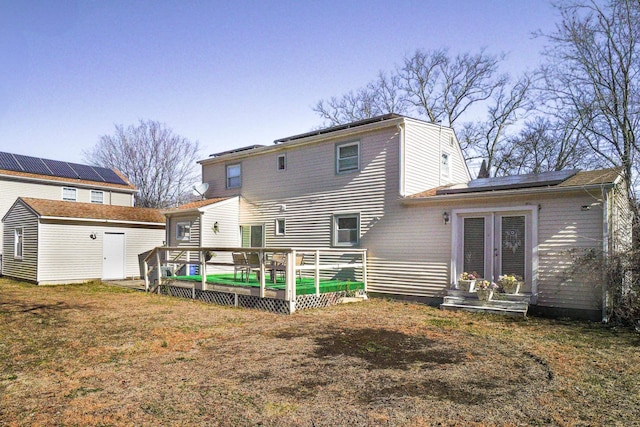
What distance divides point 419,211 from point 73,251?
539 inches

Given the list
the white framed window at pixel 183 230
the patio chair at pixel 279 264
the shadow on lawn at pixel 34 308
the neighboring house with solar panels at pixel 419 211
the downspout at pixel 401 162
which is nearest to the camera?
the neighboring house with solar panels at pixel 419 211

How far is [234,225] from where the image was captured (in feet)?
55.7

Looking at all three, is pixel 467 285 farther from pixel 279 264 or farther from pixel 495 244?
pixel 279 264

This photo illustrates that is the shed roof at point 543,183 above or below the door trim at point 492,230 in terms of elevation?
Answer: above

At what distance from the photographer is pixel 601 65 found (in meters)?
17.9

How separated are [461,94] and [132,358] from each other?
25.5 m

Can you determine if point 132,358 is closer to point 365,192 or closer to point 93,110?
point 365,192

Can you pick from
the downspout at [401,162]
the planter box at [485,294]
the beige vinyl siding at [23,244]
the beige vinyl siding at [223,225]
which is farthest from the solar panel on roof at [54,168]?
the planter box at [485,294]

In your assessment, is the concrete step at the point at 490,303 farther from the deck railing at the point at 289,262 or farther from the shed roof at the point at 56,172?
the shed roof at the point at 56,172

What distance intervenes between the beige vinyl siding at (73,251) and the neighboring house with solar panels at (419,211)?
3254 millimetres

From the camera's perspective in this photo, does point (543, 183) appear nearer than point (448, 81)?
Yes

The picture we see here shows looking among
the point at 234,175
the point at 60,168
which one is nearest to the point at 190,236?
the point at 234,175

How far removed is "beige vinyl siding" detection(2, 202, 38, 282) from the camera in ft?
56.4

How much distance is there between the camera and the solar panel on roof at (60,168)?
80.9 feet
